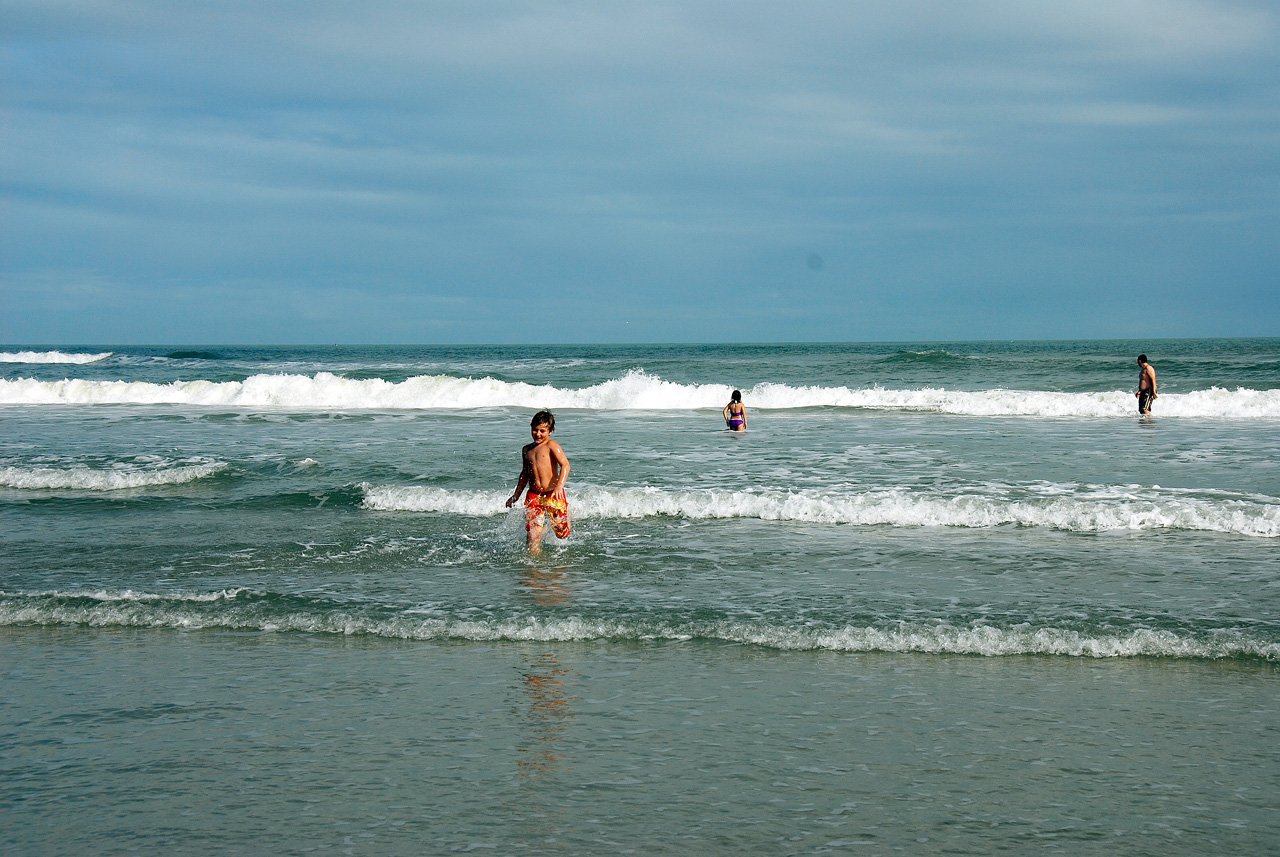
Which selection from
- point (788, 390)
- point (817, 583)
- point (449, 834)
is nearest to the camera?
point (449, 834)

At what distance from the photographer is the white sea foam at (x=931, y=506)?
10297 millimetres

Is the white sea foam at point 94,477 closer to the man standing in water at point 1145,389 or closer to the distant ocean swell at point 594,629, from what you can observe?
the distant ocean swell at point 594,629

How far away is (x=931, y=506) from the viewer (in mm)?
11008

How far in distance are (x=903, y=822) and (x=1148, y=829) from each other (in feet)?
3.32

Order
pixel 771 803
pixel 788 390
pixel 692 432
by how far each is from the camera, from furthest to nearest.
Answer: pixel 788 390 < pixel 692 432 < pixel 771 803

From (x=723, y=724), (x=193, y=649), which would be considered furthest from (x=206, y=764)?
(x=723, y=724)

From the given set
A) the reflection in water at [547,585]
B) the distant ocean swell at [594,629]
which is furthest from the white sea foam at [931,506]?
the distant ocean swell at [594,629]

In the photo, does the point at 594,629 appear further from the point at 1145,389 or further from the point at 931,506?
the point at 1145,389

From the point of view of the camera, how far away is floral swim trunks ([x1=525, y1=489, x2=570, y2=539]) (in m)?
9.62

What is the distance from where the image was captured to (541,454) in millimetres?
9414

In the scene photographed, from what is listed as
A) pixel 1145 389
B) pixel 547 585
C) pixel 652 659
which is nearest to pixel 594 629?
pixel 652 659

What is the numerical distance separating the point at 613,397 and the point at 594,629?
86.3 feet

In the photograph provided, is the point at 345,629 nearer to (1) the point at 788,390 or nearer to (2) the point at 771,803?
(2) the point at 771,803

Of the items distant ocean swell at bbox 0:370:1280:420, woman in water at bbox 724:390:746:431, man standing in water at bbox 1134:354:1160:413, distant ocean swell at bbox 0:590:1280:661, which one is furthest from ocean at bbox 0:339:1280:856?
distant ocean swell at bbox 0:370:1280:420
